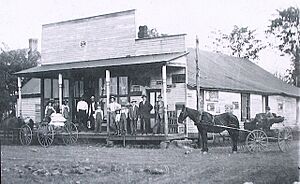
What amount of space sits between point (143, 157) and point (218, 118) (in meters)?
3.44

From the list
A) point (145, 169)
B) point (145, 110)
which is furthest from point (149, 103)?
point (145, 169)

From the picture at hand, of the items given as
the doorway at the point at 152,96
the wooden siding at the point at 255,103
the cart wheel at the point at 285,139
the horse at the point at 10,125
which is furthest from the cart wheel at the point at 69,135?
the wooden siding at the point at 255,103

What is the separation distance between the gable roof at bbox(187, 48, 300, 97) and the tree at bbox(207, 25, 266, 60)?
46 centimetres

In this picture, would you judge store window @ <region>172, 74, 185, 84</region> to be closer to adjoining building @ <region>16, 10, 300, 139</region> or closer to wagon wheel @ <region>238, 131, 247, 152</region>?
adjoining building @ <region>16, 10, 300, 139</region>

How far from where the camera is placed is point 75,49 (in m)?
19.6

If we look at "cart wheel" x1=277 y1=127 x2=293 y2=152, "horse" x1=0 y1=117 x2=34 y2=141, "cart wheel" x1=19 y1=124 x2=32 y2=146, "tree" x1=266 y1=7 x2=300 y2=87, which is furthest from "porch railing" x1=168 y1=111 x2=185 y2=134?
"horse" x1=0 y1=117 x2=34 y2=141

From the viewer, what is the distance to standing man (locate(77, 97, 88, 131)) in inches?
708

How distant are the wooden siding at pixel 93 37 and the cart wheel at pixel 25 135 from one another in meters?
4.94

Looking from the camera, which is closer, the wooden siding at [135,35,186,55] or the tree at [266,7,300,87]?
the tree at [266,7,300,87]

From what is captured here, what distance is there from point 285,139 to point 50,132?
7113 mm

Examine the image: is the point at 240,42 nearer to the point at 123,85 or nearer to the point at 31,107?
the point at 123,85

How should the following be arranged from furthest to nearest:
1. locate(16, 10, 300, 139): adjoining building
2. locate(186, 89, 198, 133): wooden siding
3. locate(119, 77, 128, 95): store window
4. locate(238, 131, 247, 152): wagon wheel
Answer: locate(119, 77, 128, 95): store window, locate(186, 89, 198, 133): wooden siding, locate(16, 10, 300, 139): adjoining building, locate(238, 131, 247, 152): wagon wheel

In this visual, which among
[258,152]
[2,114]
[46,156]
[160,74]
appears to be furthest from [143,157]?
[160,74]

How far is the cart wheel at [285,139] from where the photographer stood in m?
13.6
